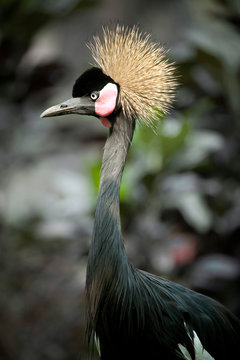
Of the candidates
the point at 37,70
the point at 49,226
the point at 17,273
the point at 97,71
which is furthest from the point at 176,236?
the point at 97,71

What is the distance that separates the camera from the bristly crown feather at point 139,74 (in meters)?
1.46

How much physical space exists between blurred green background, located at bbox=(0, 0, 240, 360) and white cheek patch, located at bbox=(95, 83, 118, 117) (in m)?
0.80

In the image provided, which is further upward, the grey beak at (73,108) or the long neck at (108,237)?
the grey beak at (73,108)

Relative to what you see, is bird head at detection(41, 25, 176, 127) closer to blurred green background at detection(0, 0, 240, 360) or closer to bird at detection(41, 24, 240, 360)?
bird at detection(41, 24, 240, 360)

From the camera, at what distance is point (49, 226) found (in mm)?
2324

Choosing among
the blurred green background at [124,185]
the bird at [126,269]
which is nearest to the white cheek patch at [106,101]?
the bird at [126,269]

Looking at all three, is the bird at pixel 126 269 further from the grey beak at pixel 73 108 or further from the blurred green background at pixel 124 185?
the blurred green background at pixel 124 185

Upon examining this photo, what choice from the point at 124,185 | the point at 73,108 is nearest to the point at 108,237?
the point at 73,108

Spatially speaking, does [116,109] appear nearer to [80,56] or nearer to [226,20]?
[226,20]

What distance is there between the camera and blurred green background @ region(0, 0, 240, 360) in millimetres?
2320

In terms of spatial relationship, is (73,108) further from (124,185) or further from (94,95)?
(124,185)

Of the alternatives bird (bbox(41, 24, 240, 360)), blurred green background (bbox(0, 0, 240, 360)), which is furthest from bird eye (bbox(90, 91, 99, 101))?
blurred green background (bbox(0, 0, 240, 360))

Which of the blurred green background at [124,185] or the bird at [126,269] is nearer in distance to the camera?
the bird at [126,269]

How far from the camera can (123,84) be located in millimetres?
1477
